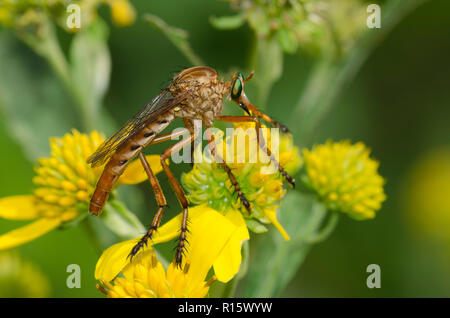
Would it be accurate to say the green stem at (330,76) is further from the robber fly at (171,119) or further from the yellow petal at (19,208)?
the yellow petal at (19,208)

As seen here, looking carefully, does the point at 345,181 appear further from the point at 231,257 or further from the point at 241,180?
the point at 231,257

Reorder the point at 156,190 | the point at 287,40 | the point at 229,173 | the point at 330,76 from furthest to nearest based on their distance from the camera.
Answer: the point at 330,76, the point at 287,40, the point at 156,190, the point at 229,173

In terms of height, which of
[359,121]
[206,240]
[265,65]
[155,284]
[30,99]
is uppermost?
[359,121]

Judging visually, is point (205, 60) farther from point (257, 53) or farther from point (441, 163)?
point (441, 163)

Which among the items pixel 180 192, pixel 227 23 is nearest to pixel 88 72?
pixel 227 23

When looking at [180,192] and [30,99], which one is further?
[30,99]

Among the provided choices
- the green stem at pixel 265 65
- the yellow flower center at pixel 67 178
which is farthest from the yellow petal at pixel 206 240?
the green stem at pixel 265 65
